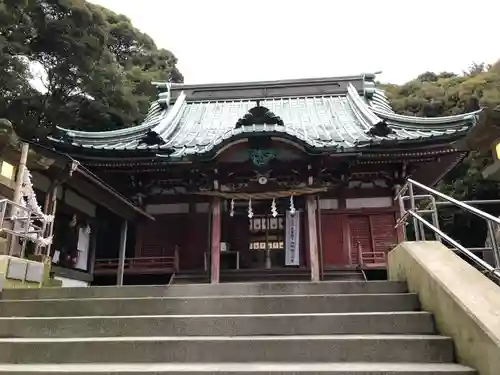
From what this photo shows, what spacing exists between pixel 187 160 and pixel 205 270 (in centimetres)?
278

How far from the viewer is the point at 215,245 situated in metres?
9.76

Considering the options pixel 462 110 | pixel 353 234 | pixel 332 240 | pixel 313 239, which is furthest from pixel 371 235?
pixel 462 110

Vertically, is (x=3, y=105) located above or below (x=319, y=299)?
above

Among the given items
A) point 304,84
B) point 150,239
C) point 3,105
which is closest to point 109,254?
point 150,239

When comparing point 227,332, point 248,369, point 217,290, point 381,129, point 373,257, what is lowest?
point 248,369

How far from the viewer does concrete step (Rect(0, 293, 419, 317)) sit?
3.79 meters

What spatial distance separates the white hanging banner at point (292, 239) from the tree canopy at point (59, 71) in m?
10.2

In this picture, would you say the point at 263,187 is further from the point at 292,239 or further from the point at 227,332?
the point at 227,332

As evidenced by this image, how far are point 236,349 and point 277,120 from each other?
7.91 meters

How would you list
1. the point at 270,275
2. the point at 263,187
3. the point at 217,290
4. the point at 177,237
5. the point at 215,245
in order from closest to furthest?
the point at 217,290 → the point at 215,245 → the point at 270,275 → the point at 263,187 → the point at 177,237

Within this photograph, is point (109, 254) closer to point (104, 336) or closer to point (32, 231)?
point (32, 231)

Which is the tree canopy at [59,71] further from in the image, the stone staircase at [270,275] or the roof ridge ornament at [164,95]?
the stone staircase at [270,275]

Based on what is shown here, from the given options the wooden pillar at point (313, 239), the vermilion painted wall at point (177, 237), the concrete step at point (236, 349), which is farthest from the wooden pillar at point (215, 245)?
the concrete step at point (236, 349)

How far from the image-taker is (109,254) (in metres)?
12.6
